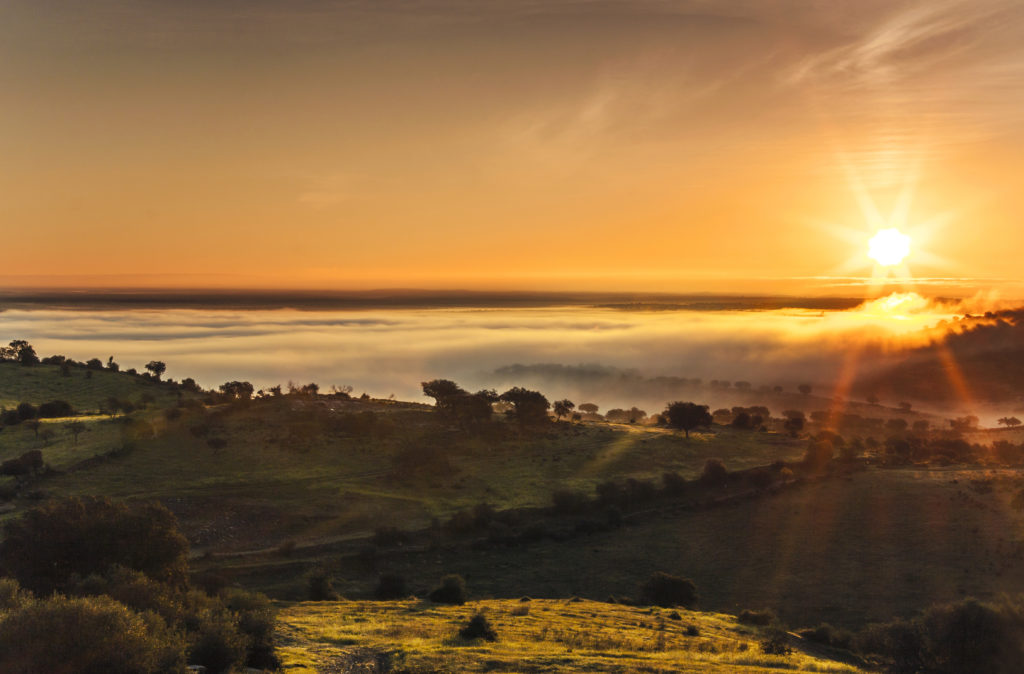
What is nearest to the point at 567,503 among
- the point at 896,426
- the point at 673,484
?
the point at 673,484

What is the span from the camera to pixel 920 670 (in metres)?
31.6

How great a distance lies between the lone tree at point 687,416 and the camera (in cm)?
9981

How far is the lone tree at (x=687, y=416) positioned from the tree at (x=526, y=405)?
20.6 meters

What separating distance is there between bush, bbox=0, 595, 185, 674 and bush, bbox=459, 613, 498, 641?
48.4 ft

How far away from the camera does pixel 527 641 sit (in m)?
29.4

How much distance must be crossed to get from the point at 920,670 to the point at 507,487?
151 ft

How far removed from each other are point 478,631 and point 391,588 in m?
18.7

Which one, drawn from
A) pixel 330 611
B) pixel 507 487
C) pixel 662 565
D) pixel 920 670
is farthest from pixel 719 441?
pixel 330 611

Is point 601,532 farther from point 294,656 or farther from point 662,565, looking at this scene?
point 294,656

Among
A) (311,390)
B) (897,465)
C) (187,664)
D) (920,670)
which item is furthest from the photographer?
(311,390)

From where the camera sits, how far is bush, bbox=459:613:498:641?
29.4 metres

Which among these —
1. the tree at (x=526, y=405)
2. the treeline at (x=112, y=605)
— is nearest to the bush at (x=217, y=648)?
the treeline at (x=112, y=605)

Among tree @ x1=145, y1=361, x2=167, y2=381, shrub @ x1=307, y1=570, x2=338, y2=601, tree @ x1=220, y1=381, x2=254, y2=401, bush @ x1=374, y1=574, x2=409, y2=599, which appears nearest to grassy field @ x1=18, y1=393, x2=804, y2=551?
bush @ x1=374, y1=574, x2=409, y2=599

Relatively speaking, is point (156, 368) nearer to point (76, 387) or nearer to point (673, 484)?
point (76, 387)
